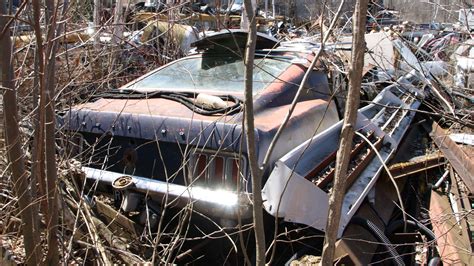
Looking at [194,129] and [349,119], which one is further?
[194,129]

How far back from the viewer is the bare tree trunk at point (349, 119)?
5.34ft

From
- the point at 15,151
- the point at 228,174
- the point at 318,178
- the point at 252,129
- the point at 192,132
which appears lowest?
the point at 318,178

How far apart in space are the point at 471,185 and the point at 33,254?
340 cm

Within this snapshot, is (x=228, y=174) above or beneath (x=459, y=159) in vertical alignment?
above

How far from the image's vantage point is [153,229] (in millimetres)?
3457

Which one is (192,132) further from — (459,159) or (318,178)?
(459,159)

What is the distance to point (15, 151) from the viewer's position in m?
2.35

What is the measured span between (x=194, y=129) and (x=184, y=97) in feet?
2.16

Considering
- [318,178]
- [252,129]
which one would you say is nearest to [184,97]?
[318,178]

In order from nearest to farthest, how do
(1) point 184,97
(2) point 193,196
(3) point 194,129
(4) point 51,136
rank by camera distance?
(4) point 51,136
(2) point 193,196
(3) point 194,129
(1) point 184,97

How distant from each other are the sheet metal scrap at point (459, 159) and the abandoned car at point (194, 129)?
3.93 feet

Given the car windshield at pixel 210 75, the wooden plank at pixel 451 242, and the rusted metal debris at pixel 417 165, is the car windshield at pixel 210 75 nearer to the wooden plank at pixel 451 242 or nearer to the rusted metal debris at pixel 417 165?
the rusted metal debris at pixel 417 165

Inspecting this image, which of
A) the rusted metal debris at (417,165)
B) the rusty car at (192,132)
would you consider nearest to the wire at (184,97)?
the rusty car at (192,132)

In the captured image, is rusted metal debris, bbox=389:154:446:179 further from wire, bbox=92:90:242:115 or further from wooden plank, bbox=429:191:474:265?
wire, bbox=92:90:242:115
